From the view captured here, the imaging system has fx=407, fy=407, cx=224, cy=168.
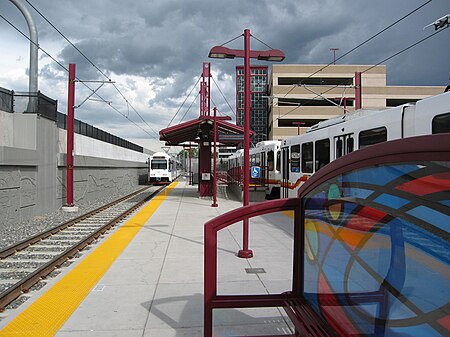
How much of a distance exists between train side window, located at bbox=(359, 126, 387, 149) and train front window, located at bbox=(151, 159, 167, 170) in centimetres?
3186

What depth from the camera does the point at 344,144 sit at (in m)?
10.4

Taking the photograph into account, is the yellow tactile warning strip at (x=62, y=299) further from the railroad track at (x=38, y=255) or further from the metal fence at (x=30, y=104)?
the metal fence at (x=30, y=104)

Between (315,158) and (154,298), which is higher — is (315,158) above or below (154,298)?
above

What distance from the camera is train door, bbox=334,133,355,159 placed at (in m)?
9.93

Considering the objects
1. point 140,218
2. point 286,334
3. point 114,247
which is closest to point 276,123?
point 140,218

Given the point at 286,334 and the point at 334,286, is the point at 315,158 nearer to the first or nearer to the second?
the point at 286,334

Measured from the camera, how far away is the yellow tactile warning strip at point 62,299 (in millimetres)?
4461

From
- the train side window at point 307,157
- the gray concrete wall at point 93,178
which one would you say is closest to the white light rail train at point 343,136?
the train side window at point 307,157

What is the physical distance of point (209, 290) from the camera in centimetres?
368

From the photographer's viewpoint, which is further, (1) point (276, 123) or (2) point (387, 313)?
(1) point (276, 123)

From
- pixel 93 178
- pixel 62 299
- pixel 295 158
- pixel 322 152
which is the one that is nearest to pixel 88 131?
pixel 93 178

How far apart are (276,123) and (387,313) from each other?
64.1m

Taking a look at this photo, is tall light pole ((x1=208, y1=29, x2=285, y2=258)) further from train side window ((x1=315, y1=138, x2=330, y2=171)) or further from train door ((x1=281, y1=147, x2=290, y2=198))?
train door ((x1=281, y1=147, x2=290, y2=198))

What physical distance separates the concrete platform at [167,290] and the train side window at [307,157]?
3758 mm
